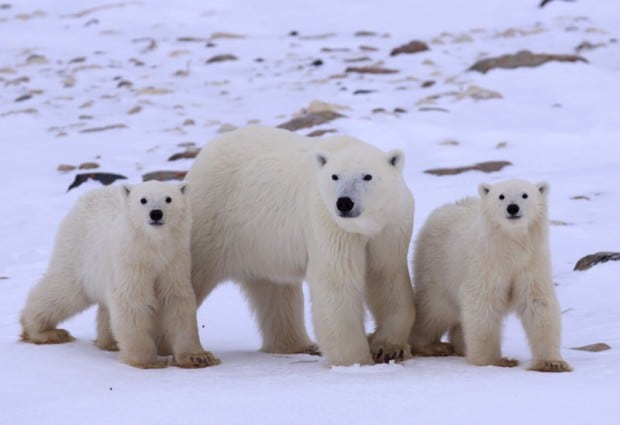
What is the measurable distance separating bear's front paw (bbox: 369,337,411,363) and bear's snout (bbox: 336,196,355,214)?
764 millimetres

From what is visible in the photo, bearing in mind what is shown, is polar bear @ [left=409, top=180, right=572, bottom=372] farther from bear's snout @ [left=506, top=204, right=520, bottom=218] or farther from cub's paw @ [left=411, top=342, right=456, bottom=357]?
cub's paw @ [left=411, top=342, right=456, bottom=357]

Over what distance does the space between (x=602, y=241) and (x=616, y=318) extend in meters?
1.49

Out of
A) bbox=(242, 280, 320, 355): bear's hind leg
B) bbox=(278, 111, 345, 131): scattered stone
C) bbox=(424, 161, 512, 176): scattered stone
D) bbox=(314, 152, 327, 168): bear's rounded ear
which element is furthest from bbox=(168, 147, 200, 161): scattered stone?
bbox=(314, 152, 327, 168): bear's rounded ear

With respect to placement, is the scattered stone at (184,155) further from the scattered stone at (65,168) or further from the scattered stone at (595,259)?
the scattered stone at (595,259)

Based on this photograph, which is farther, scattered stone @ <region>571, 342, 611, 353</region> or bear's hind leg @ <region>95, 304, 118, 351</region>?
bear's hind leg @ <region>95, 304, 118, 351</region>

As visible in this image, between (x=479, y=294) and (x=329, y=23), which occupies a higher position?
(x=329, y=23)

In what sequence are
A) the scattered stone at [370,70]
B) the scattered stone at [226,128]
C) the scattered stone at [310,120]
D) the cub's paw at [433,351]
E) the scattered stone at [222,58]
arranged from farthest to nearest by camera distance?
1. the scattered stone at [222,58]
2. the scattered stone at [370,70]
3. the scattered stone at [226,128]
4. the scattered stone at [310,120]
5. the cub's paw at [433,351]

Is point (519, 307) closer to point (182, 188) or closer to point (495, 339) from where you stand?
point (495, 339)

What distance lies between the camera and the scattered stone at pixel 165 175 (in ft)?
30.8

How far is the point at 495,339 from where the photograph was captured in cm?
454

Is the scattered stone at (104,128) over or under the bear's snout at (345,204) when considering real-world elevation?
over

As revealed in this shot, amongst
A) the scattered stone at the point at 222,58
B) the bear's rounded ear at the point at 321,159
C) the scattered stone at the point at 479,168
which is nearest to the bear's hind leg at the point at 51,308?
the bear's rounded ear at the point at 321,159

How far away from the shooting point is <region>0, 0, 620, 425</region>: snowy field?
12.4 feet

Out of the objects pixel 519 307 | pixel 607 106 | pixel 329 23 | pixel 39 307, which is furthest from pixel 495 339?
pixel 329 23
